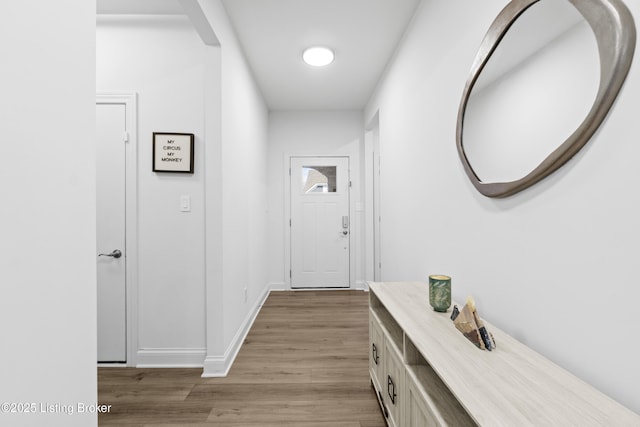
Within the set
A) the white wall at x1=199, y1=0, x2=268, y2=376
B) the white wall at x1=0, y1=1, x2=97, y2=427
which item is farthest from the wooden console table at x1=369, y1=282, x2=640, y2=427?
the white wall at x1=199, y1=0, x2=268, y2=376

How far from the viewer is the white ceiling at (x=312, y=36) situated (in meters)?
2.22

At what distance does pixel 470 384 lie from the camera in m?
0.86

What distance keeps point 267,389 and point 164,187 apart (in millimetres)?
1659

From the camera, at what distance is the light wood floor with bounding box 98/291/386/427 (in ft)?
5.59

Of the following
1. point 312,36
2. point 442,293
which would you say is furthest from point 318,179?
point 442,293

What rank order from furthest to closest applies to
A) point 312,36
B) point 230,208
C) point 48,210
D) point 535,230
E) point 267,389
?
point 312,36 → point 230,208 → point 267,389 → point 535,230 → point 48,210

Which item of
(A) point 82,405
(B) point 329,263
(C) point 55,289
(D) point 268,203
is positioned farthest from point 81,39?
(B) point 329,263

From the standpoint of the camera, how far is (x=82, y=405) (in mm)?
895

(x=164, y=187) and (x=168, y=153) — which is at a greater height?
(x=168, y=153)

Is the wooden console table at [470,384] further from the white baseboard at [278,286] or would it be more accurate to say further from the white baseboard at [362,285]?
the white baseboard at [278,286]

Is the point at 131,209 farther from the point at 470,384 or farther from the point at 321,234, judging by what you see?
the point at 321,234

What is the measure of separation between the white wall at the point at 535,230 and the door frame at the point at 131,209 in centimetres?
216

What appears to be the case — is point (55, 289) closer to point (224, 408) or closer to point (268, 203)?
point (224, 408)

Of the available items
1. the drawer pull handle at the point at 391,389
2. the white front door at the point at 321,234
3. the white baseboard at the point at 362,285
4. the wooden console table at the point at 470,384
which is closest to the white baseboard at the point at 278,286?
the white front door at the point at 321,234
